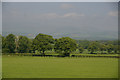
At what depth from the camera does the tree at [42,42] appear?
22234 mm

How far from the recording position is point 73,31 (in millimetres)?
19891

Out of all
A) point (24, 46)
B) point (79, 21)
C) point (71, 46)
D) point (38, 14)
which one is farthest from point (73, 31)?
point (24, 46)

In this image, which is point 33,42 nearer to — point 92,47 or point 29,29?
point 29,29

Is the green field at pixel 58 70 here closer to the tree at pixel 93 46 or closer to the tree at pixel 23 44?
the tree at pixel 23 44

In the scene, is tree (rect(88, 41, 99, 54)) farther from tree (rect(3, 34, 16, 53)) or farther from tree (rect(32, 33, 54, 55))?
tree (rect(3, 34, 16, 53))

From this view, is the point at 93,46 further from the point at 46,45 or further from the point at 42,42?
the point at 42,42

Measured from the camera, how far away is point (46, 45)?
22406 mm

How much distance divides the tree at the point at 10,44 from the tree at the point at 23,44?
64 centimetres

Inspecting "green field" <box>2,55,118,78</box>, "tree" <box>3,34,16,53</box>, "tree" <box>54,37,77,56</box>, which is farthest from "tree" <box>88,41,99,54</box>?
"tree" <box>3,34,16,53</box>

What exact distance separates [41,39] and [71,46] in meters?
3.98

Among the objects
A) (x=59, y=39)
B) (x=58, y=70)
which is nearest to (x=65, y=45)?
(x=59, y=39)

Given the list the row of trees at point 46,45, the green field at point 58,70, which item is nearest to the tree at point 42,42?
the row of trees at point 46,45

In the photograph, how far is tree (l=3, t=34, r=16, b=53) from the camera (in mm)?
21500

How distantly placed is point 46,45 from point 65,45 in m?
2.45
